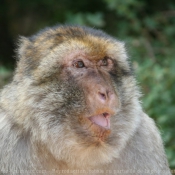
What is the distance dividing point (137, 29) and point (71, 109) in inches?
142

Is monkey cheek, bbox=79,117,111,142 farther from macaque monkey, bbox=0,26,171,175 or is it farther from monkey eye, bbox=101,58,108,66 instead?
monkey eye, bbox=101,58,108,66

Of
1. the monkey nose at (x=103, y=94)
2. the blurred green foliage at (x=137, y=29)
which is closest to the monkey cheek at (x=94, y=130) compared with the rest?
the monkey nose at (x=103, y=94)

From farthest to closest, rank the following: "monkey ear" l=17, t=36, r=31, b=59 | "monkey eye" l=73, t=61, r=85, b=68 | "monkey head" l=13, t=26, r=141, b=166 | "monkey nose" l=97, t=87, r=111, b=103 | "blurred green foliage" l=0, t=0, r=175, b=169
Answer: "blurred green foliage" l=0, t=0, r=175, b=169, "monkey ear" l=17, t=36, r=31, b=59, "monkey eye" l=73, t=61, r=85, b=68, "monkey head" l=13, t=26, r=141, b=166, "monkey nose" l=97, t=87, r=111, b=103

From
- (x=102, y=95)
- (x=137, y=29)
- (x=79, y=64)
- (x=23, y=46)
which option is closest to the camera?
(x=102, y=95)

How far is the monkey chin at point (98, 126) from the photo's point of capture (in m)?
3.51

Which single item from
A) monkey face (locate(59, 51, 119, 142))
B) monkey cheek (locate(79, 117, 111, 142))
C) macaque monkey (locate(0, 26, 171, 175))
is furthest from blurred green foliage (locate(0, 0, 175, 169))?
monkey cheek (locate(79, 117, 111, 142))

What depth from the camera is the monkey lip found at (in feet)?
11.5

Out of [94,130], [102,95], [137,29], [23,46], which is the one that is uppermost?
[23,46]

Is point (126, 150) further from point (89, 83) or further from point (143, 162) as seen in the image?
point (89, 83)

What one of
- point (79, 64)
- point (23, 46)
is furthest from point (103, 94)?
point (23, 46)

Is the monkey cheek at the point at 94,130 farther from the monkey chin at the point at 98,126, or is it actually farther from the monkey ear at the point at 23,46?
the monkey ear at the point at 23,46

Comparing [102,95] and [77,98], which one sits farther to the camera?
[77,98]

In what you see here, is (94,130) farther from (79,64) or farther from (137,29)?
(137,29)

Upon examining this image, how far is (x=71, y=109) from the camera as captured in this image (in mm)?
3605
